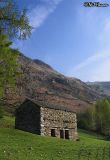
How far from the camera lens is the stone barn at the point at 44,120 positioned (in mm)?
A: 58219

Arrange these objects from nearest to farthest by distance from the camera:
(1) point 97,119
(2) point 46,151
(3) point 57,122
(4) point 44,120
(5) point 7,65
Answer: (2) point 46,151, (5) point 7,65, (4) point 44,120, (3) point 57,122, (1) point 97,119

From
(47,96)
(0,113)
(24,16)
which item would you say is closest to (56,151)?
(24,16)

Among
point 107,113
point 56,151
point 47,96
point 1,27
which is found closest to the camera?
point 1,27

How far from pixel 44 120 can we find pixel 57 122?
3856mm

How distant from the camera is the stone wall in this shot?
2311 inches

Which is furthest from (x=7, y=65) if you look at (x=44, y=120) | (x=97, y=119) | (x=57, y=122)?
(x=97, y=119)

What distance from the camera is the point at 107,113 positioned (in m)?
111

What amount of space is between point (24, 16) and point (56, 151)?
12.4 metres

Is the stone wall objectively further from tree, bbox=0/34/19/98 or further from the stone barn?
tree, bbox=0/34/19/98

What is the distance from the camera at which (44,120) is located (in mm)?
58781

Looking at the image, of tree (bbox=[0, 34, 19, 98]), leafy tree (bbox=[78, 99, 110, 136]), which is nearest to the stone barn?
tree (bbox=[0, 34, 19, 98])

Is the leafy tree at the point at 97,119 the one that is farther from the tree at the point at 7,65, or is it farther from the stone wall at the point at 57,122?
the tree at the point at 7,65

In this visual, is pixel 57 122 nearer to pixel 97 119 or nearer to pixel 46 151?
pixel 46 151

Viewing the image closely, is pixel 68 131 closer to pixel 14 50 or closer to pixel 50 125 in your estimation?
pixel 50 125
